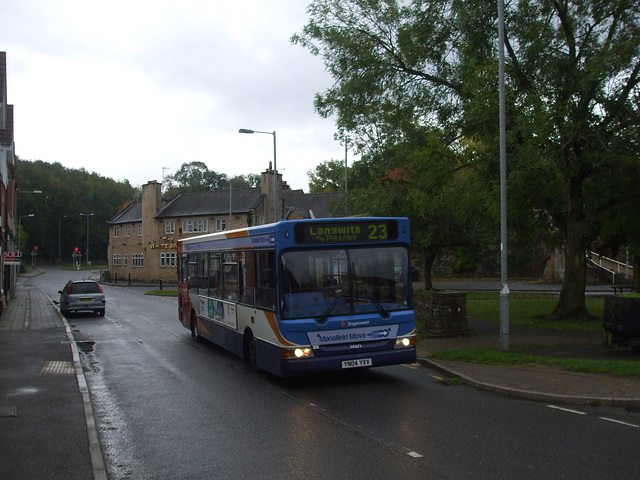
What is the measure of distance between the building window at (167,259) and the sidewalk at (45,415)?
52291 mm

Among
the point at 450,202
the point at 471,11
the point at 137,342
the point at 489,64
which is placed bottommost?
the point at 137,342

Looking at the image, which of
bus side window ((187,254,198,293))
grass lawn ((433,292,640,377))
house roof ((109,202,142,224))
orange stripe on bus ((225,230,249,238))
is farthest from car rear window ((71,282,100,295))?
house roof ((109,202,142,224))

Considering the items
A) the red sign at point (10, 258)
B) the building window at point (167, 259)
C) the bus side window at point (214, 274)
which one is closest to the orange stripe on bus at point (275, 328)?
the bus side window at point (214, 274)

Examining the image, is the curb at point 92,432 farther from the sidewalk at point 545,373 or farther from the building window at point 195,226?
the building window at point 195,226

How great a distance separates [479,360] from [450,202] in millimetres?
7485

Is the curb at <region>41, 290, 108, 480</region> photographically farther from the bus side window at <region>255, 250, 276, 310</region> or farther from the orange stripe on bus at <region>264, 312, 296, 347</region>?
the bus side window at <region>255, 250, 276, 310</region>

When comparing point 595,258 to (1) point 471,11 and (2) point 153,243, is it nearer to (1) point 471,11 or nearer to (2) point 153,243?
(1) point 471,11

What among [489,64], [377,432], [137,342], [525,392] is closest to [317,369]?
[377,432]

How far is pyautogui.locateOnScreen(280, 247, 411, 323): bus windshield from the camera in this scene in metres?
9.88

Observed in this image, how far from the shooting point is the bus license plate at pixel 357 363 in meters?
9.91

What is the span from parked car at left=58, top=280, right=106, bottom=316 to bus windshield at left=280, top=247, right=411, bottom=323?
19.5 meters

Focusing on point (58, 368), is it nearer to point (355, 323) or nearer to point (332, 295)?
point (332, 295)

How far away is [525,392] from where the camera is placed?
925 cm

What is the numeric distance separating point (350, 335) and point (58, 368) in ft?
21.2
